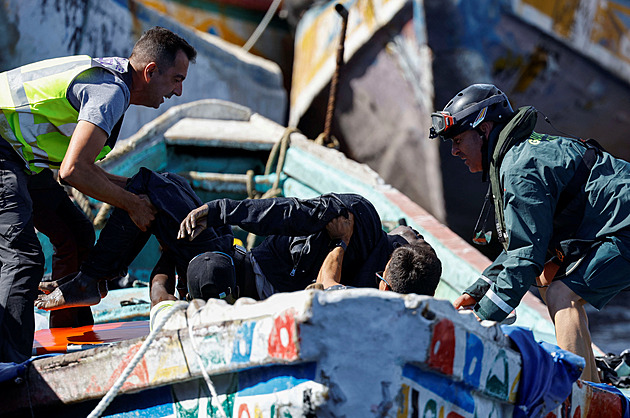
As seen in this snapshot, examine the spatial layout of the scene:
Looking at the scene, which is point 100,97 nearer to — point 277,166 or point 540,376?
point 540,376

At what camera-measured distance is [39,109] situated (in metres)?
3.07

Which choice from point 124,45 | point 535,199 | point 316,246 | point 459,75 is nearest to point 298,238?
point 316,246

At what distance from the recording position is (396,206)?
16.9 ft

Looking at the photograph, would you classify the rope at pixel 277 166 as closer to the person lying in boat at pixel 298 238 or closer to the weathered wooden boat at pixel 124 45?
the person lying in boat at pixel 298 238

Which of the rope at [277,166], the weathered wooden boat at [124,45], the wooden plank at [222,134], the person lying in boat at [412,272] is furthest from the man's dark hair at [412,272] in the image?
the weathered wooden boat at [124,45]

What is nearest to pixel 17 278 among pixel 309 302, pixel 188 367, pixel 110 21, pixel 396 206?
pixel 188 367

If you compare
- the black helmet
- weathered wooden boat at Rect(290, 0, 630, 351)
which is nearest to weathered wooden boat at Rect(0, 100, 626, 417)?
the black helmet

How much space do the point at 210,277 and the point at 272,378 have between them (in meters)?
0.96

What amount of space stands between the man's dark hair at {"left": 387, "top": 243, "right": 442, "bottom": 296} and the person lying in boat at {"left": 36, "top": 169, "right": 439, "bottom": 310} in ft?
0.13

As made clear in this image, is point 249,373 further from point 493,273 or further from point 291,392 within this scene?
point 493,273

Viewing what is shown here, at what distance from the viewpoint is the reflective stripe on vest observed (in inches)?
121

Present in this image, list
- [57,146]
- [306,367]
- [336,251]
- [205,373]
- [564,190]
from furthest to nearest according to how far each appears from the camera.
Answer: [336,251], [57,146], [564,190], [205,373], [306,367]

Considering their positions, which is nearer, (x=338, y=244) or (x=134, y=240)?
(x=134, y=240)

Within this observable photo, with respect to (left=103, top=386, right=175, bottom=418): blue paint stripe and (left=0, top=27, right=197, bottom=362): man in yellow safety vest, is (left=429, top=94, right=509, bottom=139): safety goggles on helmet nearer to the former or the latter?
(left=0, top=27, right=197, bottom=362): man in yellow safety vest
